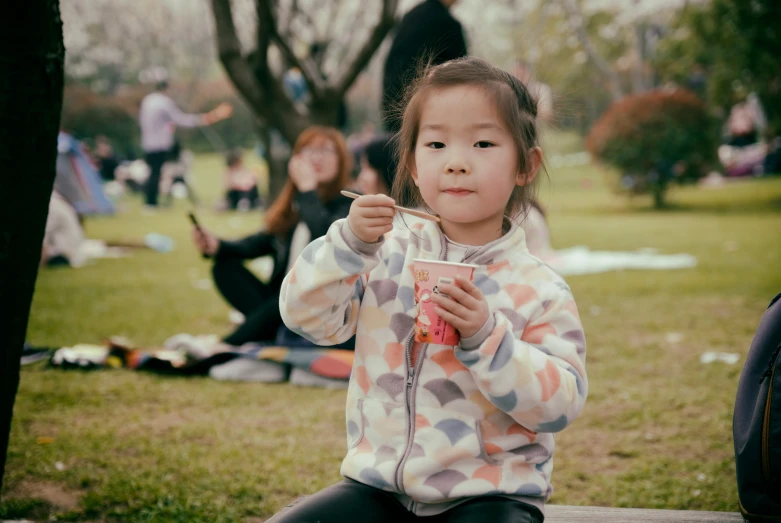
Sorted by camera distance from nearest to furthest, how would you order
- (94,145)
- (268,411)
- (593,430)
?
(593,430), (268,411), (94,145)

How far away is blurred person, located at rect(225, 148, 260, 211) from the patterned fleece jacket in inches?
Answer: 539

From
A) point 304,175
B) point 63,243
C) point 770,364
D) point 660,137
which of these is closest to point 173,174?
point 63,243

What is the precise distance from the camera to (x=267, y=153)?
12258 millimetres

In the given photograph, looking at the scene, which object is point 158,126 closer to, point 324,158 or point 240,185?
point 240,185

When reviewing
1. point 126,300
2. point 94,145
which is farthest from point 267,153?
point 94,145

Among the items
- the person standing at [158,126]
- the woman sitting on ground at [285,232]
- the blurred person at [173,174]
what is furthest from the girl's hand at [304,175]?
the blurred person at [173,174]

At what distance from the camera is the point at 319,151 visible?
4.66m

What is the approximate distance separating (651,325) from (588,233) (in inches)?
214

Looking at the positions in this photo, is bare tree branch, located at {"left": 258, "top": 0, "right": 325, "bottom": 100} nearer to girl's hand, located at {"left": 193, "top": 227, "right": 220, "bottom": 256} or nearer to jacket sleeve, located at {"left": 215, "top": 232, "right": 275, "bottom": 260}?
jacket sleeve, located at {"left": 215, "top": 232, "right": 275, "bottom": 260}

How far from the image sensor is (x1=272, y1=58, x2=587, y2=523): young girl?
1734 millimetres

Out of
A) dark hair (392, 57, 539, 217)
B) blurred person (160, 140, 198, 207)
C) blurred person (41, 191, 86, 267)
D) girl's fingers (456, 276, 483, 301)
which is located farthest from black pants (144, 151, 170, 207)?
girl's fingers (456, 276, 483, 301)

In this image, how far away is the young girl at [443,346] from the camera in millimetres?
1734

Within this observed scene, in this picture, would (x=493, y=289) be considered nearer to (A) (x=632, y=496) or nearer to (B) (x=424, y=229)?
(B) (x=424, y=229)

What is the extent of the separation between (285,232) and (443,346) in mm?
3158
